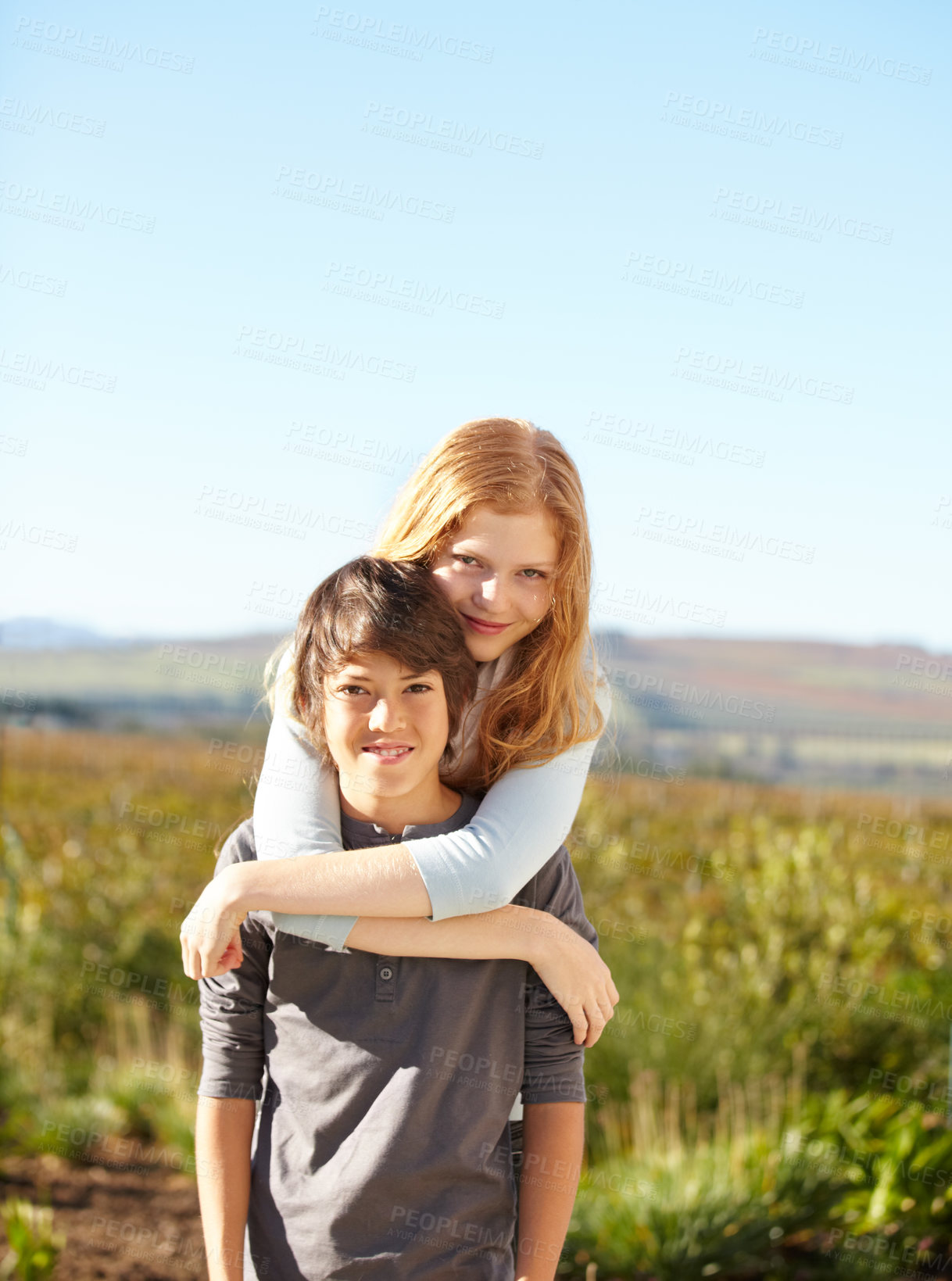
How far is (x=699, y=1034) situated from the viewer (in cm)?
496

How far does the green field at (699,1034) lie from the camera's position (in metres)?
3.96

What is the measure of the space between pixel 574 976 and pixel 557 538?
0.83m

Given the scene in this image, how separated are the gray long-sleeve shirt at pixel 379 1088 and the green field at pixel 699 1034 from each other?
A: 6.63 ft

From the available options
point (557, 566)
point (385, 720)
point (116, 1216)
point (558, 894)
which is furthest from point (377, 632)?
point (116, 1216)

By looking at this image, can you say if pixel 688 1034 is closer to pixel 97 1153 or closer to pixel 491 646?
pixel 97 1153

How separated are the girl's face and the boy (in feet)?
0.32

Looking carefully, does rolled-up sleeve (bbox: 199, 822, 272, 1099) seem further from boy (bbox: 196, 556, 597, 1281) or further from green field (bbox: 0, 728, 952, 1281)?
green field (bbox: 0, 728, 952, 1281)

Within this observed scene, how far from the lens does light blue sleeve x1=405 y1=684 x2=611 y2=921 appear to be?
1642 millimetres

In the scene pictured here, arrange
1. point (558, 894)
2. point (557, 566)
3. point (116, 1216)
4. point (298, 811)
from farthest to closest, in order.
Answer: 1. point (116, 1216)
2. point (557, 566)
3. point (558, 894)
4. point (298, 811)

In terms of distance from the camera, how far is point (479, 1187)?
5.49 feet

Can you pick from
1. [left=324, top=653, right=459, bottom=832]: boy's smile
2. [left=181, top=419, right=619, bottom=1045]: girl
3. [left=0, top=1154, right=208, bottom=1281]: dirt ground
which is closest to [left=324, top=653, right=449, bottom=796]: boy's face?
[left=324, top=653, right=459, bottom=832]: boy's smile

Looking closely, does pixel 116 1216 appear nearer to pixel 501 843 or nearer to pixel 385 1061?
pixel 385 1061

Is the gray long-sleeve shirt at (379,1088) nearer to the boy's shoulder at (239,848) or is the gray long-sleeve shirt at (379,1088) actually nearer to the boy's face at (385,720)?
the boy's shoulder at (239,848)

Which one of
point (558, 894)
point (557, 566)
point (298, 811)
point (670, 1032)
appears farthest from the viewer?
point (670, 1032)
